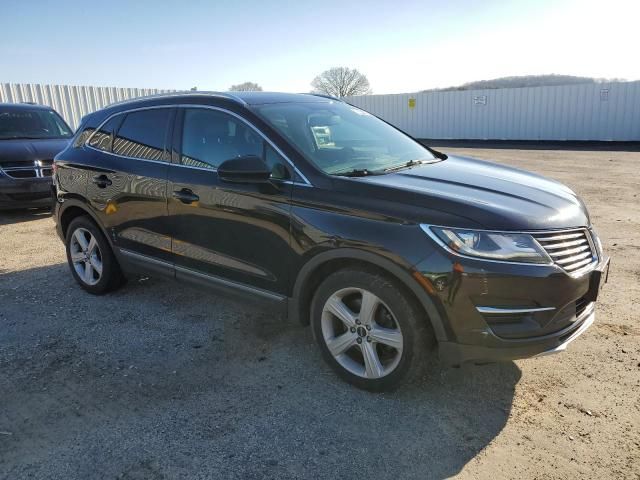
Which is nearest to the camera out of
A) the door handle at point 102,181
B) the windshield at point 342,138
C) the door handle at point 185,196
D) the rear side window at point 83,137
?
the windshield at point 342,138

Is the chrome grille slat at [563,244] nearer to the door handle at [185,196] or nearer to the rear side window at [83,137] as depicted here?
the door handle at [185,196]

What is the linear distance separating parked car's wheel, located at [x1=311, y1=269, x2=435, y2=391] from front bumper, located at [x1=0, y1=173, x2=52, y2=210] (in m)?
6.68

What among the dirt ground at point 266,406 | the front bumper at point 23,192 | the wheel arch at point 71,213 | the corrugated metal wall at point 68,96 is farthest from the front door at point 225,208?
the corrugated metal wall at point 68,96

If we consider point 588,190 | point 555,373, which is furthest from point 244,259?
point 588,190

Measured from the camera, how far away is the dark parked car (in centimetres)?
807

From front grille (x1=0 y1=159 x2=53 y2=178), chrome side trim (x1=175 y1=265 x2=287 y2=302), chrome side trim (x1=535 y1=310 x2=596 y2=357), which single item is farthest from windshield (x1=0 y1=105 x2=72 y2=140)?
chrome side trim (x1=535 y1=310 x2=596 y2=357)

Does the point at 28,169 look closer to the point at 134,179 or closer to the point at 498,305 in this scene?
the point at 134,179

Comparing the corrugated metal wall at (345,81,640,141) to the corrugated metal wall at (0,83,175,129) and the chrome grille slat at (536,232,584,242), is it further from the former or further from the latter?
the chrome grille slat at (536,232,584,242)

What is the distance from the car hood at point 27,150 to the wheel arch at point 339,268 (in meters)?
6.83

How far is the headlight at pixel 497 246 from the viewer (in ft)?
8.76

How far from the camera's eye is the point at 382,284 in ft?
9.70

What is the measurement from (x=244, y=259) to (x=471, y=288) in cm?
161

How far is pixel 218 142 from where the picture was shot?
3787mm

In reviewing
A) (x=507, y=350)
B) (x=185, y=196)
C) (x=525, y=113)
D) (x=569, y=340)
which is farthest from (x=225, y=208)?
(x=525, y=113)
